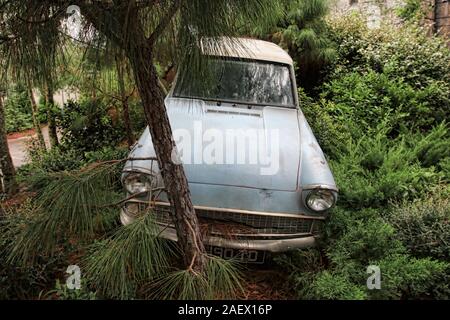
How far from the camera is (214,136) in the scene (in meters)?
3.23

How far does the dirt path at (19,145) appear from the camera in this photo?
247 inches

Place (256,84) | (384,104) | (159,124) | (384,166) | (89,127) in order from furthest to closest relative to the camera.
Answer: (384,104), (89,127), (384,166), (256,84), (159,124)

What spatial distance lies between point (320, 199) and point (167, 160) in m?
1.26

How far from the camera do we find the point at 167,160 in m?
2.25

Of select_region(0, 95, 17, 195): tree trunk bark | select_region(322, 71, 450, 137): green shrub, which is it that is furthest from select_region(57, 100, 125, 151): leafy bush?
select_region(322, 71, 450, 137): green shrub

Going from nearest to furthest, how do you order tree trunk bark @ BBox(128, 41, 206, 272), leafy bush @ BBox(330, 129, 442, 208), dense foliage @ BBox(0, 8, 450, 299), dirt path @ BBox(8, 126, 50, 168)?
tree trunk bark @ BBox(128, 41, 206, 272), dense foliage @ BBox(0, 8, 450, 299), leafy bush @ BBox(330, 129, 442, 208), dirt path @ BBox(8, 126, 50, 168)

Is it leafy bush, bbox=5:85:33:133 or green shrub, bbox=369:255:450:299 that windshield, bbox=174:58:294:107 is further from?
leafy bush, bbox=5:85:33:133

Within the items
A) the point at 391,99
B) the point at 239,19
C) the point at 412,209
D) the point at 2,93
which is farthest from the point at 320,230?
the point at 391,99

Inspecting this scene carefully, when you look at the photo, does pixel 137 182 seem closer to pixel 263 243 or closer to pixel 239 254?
pixel 239 254

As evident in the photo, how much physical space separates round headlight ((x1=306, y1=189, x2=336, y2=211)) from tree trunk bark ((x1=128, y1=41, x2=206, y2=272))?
941mm

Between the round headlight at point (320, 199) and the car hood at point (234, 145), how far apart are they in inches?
6.2

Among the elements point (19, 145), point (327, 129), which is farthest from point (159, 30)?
point (19, 145)

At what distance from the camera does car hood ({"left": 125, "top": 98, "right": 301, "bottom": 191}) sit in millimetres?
2906

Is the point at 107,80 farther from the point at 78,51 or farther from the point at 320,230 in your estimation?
the point at 320,230
